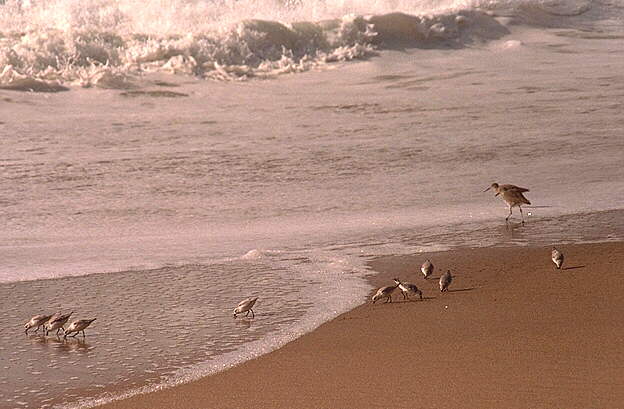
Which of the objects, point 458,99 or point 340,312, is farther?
point 458,99

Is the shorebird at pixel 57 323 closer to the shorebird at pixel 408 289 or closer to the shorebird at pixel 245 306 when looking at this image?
the shorebird at pixel 245 306

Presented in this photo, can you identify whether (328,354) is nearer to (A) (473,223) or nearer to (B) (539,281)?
(B) (539,281)

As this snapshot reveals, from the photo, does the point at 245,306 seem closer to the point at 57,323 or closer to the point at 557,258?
the point at 57,323

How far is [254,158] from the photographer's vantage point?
12242mm

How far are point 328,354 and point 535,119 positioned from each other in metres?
9.55

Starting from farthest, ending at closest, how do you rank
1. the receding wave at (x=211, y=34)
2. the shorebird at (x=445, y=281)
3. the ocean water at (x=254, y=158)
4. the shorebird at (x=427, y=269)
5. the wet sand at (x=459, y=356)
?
the receding wave at (x=211, y=34), the shorebird at (x=427, y=269), the shorebird at (x=445, y=281), the ocean water at (x=254, y=158), the wet sand at (x=459, y=356)

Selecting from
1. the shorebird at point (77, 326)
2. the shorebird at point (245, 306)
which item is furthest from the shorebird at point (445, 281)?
the shorebird at point (77, 326)

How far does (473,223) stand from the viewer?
911 cm

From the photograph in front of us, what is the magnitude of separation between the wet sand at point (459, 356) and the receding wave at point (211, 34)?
457 inches

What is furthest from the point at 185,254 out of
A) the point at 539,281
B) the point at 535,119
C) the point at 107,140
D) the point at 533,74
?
the point at 533,74

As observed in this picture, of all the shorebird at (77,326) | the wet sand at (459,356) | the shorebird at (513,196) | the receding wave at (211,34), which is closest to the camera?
the wet sand at (459,356)

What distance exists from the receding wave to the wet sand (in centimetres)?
1162

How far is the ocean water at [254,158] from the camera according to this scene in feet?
21.6

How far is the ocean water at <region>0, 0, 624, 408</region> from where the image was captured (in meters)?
6.60
